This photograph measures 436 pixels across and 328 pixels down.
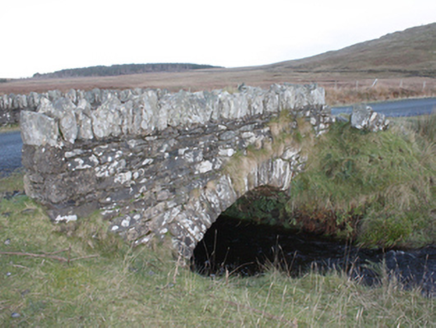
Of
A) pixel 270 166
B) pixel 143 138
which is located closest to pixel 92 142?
pixel 143 138

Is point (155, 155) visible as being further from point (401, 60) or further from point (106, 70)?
point (106, 70)

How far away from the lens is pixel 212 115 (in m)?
5.16

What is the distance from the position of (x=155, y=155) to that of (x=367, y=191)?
4.67m

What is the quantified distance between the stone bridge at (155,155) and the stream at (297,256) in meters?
1.21

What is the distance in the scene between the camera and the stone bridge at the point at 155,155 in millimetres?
3807

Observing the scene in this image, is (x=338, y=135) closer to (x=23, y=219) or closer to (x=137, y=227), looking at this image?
(x=137, y=227)

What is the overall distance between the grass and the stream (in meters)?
0.32

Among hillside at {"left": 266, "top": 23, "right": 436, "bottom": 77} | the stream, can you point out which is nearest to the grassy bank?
the stream

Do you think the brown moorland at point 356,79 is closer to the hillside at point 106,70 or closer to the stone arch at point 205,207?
the stone arch at point 205,207

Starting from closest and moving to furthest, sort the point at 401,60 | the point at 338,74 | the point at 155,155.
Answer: the point at 155,155 → the point at 338,74 → the point at 401,60

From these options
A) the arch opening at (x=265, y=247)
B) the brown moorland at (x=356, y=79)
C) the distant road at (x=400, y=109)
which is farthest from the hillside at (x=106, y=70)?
the arch opening at (x=265, y=247)

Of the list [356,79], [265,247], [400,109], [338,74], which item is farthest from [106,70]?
[265,247]

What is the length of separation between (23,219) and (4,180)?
3.16m

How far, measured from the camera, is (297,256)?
655 cm
